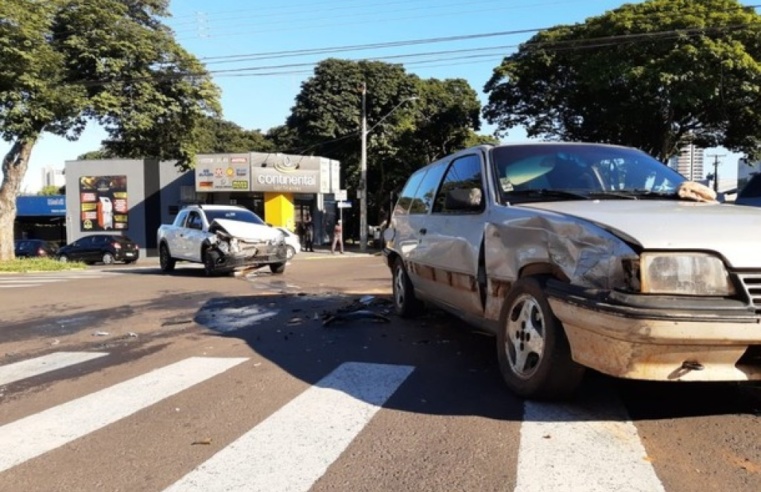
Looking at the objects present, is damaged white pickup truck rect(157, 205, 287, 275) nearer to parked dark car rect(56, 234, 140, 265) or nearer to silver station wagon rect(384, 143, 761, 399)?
silver station wagon rect(384, 143, 761, 399)

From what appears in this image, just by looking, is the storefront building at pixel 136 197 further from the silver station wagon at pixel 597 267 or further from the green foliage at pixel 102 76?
the silver station wagon at pixel 597 267

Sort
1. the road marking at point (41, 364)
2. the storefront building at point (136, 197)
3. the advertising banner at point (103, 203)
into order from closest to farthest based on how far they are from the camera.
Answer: the road marking at point (41, 364) < the storefront building at point (136, 197) < the advertising banner at point (103, 203)

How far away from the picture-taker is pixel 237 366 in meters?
5.69

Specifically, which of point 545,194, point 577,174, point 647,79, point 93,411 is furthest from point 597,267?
point 647,79

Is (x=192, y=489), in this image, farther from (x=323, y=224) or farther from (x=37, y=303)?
(x=323, y=224)

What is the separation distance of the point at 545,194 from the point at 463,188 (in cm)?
87

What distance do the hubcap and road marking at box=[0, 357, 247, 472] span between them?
250 cm

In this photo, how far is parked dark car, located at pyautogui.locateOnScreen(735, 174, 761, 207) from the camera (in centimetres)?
781

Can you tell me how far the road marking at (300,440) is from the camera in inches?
128

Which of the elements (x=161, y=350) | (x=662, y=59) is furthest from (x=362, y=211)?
(x=161, y=350)

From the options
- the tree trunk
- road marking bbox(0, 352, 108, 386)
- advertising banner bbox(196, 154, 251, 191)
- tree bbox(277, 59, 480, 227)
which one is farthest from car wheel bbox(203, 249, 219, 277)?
tree bbox(277, 59, 480, 227)

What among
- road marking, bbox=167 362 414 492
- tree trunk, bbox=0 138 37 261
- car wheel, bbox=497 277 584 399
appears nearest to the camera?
road marking, bbox=167 362 414 492

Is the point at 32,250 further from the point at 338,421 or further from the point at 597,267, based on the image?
the point at 597,267

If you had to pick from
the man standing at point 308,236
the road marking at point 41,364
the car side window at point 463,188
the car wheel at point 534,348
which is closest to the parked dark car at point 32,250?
the man standing at point 308,236
